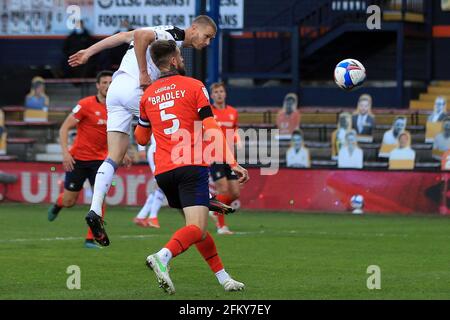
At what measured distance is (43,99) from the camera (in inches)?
1191

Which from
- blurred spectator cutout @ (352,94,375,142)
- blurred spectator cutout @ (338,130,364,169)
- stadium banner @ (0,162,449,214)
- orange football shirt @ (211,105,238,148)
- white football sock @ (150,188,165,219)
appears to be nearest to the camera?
white football sock @ (150,188,165,219)

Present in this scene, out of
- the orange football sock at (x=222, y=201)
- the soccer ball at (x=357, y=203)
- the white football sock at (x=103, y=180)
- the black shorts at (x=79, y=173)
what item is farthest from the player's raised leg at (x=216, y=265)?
the soccer ball at (x=357, y=203)

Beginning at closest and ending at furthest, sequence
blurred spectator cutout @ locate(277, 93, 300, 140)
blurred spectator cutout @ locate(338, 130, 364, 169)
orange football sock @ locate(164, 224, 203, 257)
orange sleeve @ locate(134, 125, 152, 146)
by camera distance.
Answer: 1. orange football sock @ locate(164, 224, 203, 257)
2. orange sleeve @ locate(134, 125, 152, 146)
3. blurred spectator cutout @ locate(338, 130, 364, 169)
4. blurred spectator cutout @ locate(277, 93, 300, 140)

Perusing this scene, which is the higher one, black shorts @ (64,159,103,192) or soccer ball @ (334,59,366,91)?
soccer ball @ (334,59,366,91)

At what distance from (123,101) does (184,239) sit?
287cm

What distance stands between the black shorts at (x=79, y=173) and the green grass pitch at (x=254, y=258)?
0.74 m

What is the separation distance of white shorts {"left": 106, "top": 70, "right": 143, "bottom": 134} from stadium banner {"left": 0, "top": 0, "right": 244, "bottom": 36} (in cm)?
1745

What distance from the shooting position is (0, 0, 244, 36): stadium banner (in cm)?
3091

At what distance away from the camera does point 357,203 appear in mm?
23781

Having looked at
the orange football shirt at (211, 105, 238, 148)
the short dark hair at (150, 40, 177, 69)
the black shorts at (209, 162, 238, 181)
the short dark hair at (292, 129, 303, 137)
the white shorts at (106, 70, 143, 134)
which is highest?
the short dark hair at (150, 40, 177, 69)

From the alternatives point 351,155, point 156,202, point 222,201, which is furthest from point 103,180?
point 351,155

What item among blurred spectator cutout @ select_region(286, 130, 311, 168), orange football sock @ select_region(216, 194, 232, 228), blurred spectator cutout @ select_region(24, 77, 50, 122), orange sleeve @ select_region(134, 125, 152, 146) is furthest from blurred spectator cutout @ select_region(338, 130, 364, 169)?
orange sleeve @ select_region(134, 125, 152, 146)

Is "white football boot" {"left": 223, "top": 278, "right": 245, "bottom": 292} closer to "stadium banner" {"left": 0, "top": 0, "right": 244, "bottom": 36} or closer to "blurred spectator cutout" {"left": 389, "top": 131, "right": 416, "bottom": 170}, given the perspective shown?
"blurred spectator cutout" {"left": 389, "top": 131, "right": 416, "bottom": 170}
